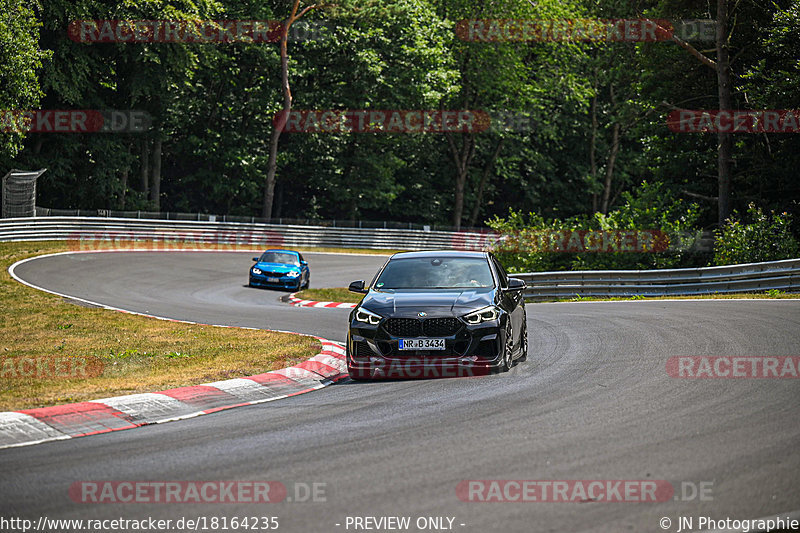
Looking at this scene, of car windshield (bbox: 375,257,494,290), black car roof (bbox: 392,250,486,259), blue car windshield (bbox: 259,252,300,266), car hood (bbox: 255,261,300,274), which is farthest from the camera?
blue car windshield (bbox: 259,252,300,266)

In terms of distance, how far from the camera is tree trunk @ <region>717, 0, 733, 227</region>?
99.5 ft

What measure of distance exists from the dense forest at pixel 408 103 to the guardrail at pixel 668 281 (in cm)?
472

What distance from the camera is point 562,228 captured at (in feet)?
96.2

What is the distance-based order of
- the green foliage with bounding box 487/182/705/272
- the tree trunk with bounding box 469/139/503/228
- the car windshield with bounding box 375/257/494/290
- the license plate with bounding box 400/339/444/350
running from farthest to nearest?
the tree trunk with bounding box 469/139/503/228
the green foliage with bounding box 487/182/705/272
the car windshield with bounding box 375/257/494/290
the license plate with bounding box 400/339/444/350

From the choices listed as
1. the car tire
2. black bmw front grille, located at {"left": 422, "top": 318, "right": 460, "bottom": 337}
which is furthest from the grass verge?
the car tire

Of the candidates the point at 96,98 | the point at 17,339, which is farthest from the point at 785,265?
the point at 96,98

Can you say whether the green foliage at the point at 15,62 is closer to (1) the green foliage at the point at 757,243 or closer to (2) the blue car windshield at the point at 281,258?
(2) the blue car windshield at the point at 281,258

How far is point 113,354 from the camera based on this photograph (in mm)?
12625

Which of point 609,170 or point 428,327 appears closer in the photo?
point 428,327

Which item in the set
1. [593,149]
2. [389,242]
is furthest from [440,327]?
[593,149]

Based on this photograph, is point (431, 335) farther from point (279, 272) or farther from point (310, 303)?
point (279, 272)

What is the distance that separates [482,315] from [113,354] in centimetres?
537

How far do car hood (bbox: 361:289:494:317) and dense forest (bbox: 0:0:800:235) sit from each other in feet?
61.6

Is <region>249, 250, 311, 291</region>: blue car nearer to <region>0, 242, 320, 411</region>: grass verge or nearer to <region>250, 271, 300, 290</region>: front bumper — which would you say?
<region>250, 271, 300, 290</region>: front bumper
